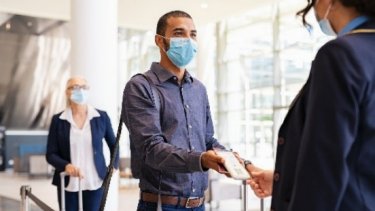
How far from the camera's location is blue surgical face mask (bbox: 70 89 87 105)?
4.97 metres

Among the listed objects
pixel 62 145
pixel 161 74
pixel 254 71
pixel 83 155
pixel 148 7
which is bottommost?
pixel 83 155

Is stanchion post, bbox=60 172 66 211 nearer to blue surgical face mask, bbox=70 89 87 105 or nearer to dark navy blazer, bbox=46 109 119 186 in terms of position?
dark navy blazer, bbox=46 109 119 186

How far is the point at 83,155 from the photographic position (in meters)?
4.71

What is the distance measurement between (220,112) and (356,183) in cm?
1969

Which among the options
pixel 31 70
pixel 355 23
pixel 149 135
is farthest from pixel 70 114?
pixel 31 70

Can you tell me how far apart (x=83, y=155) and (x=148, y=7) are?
10121 mm

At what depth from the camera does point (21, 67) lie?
24.7 metres

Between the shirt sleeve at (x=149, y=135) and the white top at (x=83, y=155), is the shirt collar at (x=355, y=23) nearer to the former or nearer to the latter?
the shirt sleeve at (x=149, y=135)

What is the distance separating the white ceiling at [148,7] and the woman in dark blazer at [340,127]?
40.5 ft

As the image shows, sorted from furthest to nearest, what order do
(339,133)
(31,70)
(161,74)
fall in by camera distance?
(31,70) < (161,74) < (339,133)

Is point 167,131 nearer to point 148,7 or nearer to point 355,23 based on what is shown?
point 355,23

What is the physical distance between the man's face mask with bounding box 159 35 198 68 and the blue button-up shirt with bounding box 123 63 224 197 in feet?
0.28

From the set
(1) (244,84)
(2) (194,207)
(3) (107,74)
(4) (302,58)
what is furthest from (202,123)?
(1) (244,84)

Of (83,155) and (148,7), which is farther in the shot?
(148,7)
